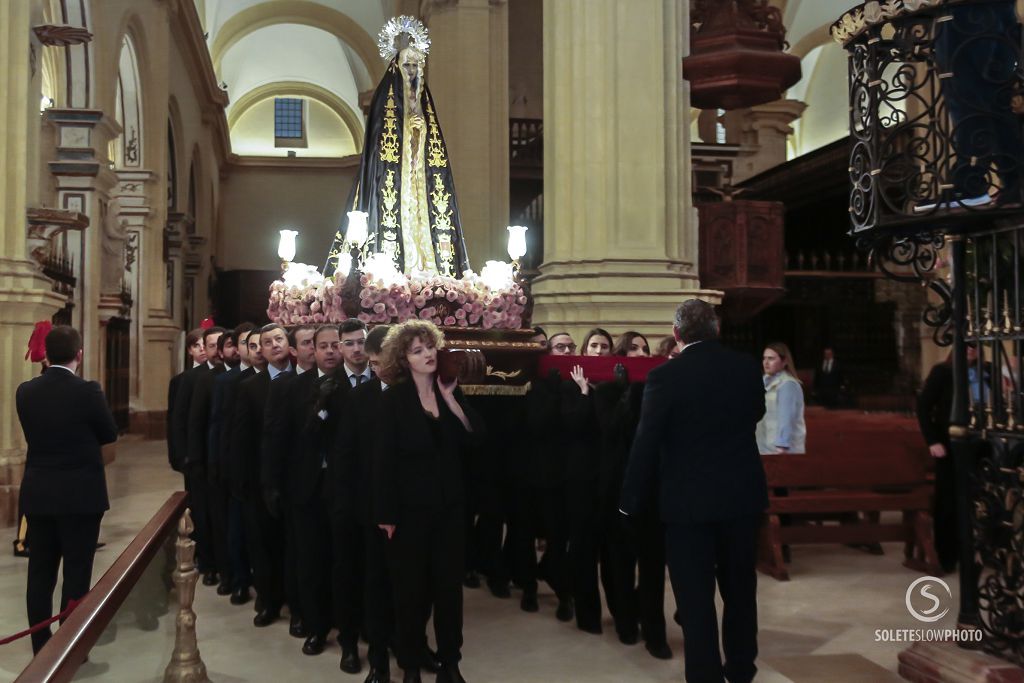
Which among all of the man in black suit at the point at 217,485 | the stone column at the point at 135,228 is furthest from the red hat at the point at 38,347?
the stone column at the point at 135,228

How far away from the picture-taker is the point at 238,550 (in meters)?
6.15

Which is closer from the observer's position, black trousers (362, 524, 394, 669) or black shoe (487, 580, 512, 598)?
black trousers (362, 524, 394, 669)

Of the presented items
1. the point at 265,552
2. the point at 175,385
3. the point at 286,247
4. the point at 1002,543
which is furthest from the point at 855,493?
the point at 175,385

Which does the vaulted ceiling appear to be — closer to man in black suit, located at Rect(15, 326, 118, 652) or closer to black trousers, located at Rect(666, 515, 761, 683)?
man in black suit, located at Rect(15, 326, 118, 652)

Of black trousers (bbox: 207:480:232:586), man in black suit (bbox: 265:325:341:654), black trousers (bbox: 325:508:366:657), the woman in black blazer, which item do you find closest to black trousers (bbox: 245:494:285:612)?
man in black suit (bbox: 265:325:341:654)

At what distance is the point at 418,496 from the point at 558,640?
139 cm

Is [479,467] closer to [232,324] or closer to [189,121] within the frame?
[189,121]

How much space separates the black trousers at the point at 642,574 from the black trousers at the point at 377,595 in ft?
3.64

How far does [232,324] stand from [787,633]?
86.0ft

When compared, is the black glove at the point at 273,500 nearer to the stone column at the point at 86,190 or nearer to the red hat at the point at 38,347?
the red hat at the point at 38,347

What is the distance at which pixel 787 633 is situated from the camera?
206 inches

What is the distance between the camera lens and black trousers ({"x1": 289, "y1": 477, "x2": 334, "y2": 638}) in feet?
16.5

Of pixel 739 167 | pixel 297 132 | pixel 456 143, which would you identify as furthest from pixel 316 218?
pixel 456 143

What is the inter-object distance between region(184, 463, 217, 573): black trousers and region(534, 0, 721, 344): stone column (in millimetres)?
2871
